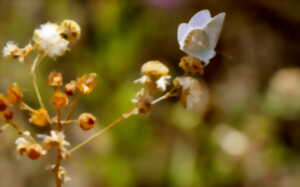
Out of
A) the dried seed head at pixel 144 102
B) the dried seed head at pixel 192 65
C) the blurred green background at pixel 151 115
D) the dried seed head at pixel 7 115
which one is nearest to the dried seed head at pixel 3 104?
the dried seed head at pixel 7 115

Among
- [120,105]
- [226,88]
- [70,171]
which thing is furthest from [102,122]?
[226,88]

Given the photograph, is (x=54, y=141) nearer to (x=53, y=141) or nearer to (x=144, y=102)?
(x=53, y=141)

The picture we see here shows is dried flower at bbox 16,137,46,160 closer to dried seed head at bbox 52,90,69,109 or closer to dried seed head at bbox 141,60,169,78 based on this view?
dried seed head at bbox 52,90,69,109

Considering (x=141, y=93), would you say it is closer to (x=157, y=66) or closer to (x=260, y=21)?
(x=157, y=66)

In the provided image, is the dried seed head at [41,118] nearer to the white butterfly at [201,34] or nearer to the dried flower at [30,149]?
the dried flower at [30,149]

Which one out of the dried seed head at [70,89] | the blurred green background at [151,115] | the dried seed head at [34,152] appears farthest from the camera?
the blurred green background at [151,115]

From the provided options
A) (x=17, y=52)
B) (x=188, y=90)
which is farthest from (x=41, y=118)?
(x=188, y=90)

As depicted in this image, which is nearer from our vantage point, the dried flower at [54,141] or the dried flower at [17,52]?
the dried flower at [54,141]
